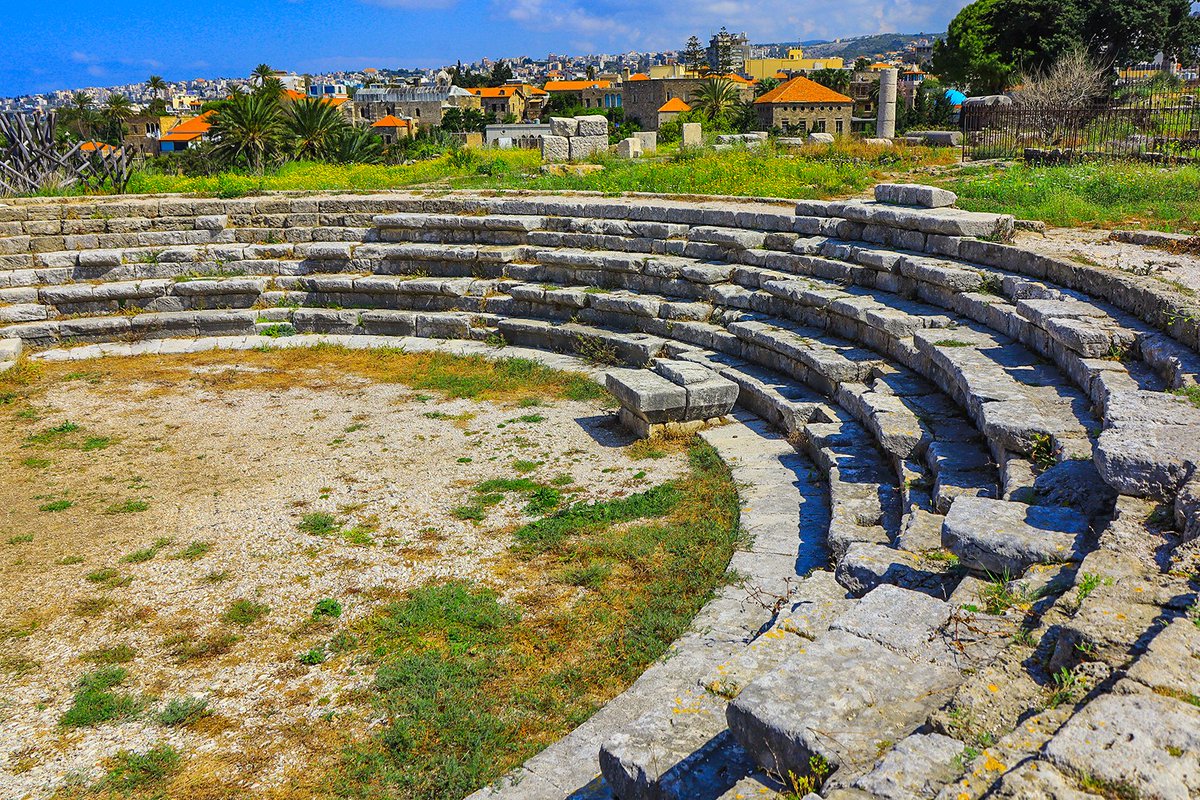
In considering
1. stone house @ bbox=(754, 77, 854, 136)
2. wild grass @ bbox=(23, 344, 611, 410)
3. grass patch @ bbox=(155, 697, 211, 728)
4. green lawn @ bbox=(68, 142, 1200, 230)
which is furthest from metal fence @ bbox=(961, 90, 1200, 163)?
stone house @ bbox=(754, 77, 854, 136)

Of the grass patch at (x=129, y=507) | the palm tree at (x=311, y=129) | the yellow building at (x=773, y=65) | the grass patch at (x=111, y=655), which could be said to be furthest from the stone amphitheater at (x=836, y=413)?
the yellow building at (x=773, y=65)

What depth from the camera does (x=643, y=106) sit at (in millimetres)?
87562

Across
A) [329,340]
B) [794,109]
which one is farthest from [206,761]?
[794,109]

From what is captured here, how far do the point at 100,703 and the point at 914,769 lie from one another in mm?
4665

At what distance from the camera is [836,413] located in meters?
8.98

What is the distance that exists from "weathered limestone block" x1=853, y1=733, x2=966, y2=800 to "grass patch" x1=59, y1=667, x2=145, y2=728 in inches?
171

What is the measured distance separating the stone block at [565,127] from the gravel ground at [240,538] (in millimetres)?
11858

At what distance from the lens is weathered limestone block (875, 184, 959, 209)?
11.7 metres

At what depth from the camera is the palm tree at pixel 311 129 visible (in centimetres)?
2439

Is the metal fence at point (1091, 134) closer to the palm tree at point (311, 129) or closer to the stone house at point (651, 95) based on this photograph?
the palm tree at point (311, 129)

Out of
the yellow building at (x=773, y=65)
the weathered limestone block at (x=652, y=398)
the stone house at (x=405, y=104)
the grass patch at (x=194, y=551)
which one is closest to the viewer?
the grass patch at (x=194, y=551)

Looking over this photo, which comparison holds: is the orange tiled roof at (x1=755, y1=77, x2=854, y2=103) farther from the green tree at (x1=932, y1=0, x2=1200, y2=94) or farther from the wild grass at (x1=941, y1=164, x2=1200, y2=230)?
the wild grass at (x1=941, y1=164, x2=1200, y2=230)

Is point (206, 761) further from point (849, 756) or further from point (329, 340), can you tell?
point (329, 340)

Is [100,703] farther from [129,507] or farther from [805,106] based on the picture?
[805,106]
